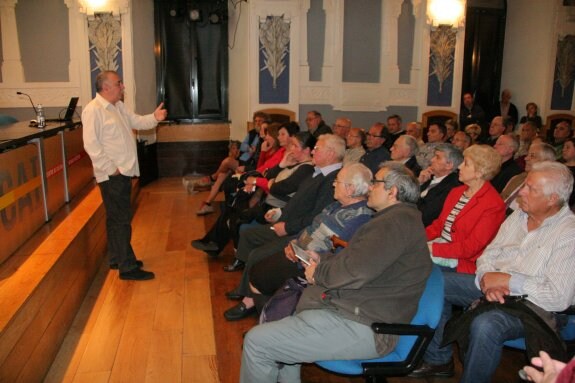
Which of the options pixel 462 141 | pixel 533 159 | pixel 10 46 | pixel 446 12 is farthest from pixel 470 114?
pixel 10 46

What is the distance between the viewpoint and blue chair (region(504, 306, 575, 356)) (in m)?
2.13

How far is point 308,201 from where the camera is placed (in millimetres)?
3143

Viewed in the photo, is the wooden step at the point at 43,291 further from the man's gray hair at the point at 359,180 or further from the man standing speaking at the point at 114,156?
the man's gray hair at the point at 359,180

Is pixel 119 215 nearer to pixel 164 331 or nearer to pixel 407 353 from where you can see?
pixel 164 331

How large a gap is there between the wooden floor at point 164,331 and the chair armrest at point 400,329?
791 mm

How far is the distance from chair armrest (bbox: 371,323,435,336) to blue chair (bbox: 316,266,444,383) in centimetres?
1

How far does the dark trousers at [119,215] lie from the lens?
12.0ft

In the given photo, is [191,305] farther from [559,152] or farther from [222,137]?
[222,137]

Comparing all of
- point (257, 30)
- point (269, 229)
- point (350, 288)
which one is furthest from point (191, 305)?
point (257, 30)

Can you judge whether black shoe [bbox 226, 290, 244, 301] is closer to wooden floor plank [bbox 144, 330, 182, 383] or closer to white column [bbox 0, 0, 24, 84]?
wooden floor plank [bbox 144, 330, 182, 383]

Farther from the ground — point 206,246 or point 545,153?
point 545,153

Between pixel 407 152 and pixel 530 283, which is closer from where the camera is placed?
pixel 530 283

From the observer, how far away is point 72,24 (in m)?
7.40

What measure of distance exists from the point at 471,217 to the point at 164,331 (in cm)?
191
